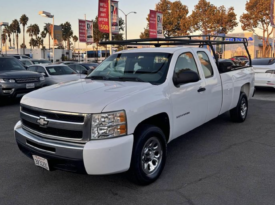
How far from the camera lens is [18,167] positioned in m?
4.52

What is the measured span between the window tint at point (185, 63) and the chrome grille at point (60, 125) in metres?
1.92

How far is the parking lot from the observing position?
3.51 meters

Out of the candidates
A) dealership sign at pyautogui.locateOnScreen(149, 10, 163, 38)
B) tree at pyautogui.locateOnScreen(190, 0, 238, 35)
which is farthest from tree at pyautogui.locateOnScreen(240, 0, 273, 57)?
dealership sign at pyautogui.locateOnScreen(149, 10, 163, 38)

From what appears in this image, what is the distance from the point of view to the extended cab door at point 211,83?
5.25m

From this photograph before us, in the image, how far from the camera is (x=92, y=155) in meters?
3.19

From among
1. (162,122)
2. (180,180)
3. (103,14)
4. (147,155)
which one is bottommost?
(180,180)

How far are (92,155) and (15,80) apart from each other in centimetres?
786

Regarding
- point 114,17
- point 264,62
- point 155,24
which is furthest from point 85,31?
point 264,62

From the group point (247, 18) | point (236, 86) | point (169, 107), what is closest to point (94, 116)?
point (169, 107)

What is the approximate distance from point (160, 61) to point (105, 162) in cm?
207

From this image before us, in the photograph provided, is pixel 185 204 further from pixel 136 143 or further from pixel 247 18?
pixel 247 18

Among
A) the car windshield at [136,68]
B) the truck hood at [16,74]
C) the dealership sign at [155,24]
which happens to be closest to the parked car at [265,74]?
the car windshield at [136,68]

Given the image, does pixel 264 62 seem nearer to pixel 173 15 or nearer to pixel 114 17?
pixel 114 17

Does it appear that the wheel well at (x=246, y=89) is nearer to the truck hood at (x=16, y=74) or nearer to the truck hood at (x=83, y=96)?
the truck hood at (x=83, y=96)
